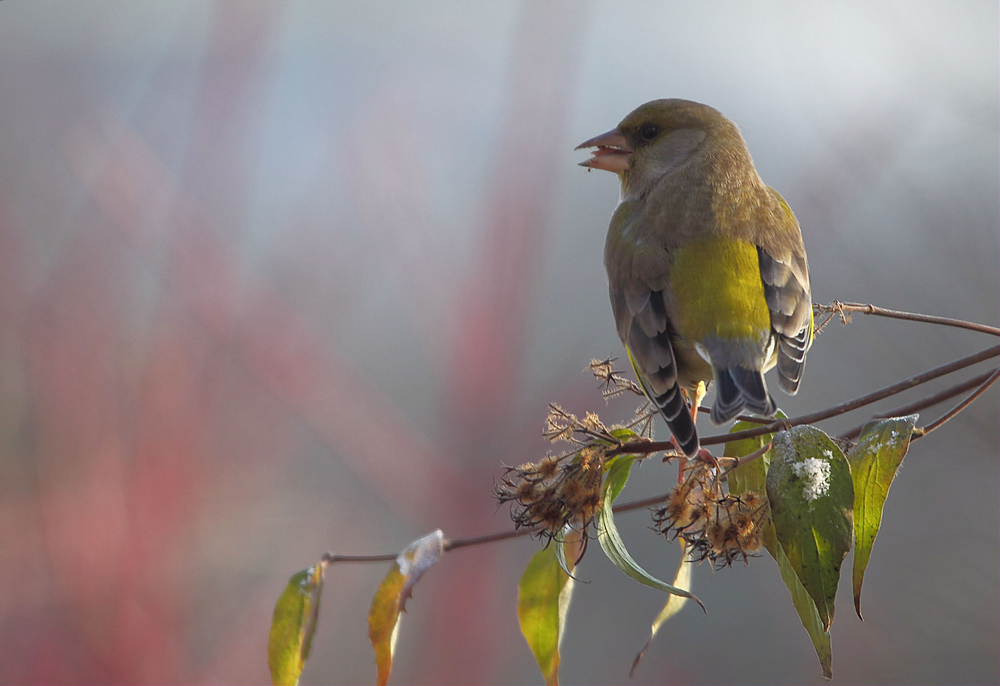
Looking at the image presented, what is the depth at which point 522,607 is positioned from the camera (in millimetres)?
865

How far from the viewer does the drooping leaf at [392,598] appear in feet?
2.54

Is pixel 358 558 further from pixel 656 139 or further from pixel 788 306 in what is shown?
pixel 656 139

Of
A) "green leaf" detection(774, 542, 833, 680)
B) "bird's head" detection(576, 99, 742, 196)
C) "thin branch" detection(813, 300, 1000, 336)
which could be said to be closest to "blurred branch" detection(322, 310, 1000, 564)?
"thin branch" detection(813, 300, 1000, 336)

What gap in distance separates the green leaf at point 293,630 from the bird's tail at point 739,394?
1.58ft

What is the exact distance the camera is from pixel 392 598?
773mm

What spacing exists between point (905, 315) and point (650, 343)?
0.34 meters

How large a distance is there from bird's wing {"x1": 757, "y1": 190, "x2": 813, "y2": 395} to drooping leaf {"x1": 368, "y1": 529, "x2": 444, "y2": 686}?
0.55 metres

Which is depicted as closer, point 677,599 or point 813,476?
point 813,476

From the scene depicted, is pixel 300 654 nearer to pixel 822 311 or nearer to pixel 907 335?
pixel 822 311

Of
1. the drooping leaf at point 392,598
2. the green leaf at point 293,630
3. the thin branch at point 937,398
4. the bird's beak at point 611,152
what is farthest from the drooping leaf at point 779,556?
the bird's beak at point 611,152

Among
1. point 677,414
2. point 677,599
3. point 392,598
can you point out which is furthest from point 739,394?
point 392,598

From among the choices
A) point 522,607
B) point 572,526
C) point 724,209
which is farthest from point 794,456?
point 724,209

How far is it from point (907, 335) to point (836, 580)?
2.90 meters

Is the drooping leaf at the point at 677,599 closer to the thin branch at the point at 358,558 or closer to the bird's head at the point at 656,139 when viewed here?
the thin branch at the point at 358,558
